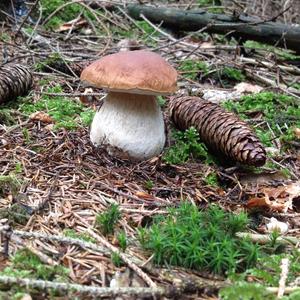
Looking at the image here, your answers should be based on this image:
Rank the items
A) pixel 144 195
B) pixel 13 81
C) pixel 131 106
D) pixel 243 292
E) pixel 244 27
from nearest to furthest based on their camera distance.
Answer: pixel 243 292
pixel 144 195
pixel 131 106
pixel 13 81
pixel 244 27

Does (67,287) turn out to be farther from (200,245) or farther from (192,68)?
(192,68)

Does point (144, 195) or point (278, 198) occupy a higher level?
point (144, 195)

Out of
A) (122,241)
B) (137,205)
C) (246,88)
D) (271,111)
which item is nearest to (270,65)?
(246,88)

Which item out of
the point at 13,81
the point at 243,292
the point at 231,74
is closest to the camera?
the point at 243,292

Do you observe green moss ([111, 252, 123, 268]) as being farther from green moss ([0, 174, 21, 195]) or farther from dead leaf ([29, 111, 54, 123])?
dead leaf ([29, 111, 54, 123])

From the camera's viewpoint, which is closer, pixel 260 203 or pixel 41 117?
pixel 260 203

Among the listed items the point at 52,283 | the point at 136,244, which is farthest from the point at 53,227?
the point at 52,283

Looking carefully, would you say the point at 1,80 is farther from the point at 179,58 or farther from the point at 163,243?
the point at 179,58

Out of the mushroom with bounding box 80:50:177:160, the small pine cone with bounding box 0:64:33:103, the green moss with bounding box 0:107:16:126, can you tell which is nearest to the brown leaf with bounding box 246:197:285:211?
the mushroom with bounding box 80:50:177:160
